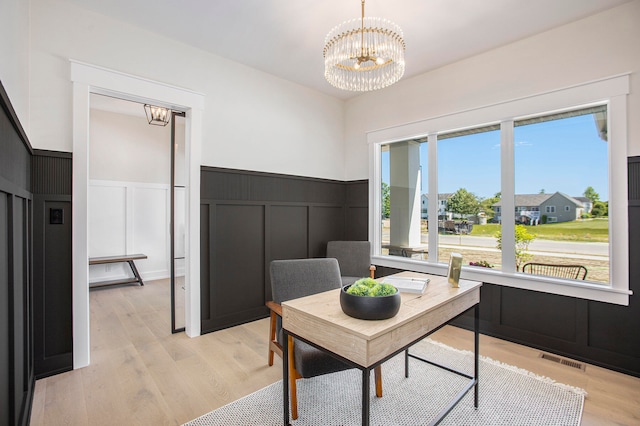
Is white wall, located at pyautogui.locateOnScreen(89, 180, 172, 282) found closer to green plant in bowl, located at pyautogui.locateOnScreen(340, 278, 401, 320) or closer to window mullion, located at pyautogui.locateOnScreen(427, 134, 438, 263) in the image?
window mullion, located at pyautogui.locateOnScreen(427, 134, 438, 263)

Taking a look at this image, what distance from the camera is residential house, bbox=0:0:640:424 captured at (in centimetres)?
203

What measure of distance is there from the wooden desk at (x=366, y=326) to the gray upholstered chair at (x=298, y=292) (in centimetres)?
15

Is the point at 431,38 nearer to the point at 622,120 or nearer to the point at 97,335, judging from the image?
the point at 622,120

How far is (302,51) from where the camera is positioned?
126 inches

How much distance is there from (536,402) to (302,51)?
3594 mm

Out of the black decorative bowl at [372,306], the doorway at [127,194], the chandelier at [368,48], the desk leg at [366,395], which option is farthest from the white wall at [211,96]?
the desk leg at [366,395]

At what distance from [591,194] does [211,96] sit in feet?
12.3

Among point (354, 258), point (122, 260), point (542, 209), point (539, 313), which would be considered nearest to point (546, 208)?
point (542, 209)

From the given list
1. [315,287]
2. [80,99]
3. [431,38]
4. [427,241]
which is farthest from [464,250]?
[80,99]

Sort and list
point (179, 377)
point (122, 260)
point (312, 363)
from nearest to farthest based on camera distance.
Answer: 1. point (312, 363)
2. point (179, 377)
3. point (122, 260)

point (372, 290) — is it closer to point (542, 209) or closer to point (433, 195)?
point (542, 209)

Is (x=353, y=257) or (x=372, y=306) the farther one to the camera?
(x=353, y=257)

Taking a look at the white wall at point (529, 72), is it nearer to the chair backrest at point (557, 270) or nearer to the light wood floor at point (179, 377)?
the chair backrest at point (557, 270)

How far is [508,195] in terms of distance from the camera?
3.11 m
